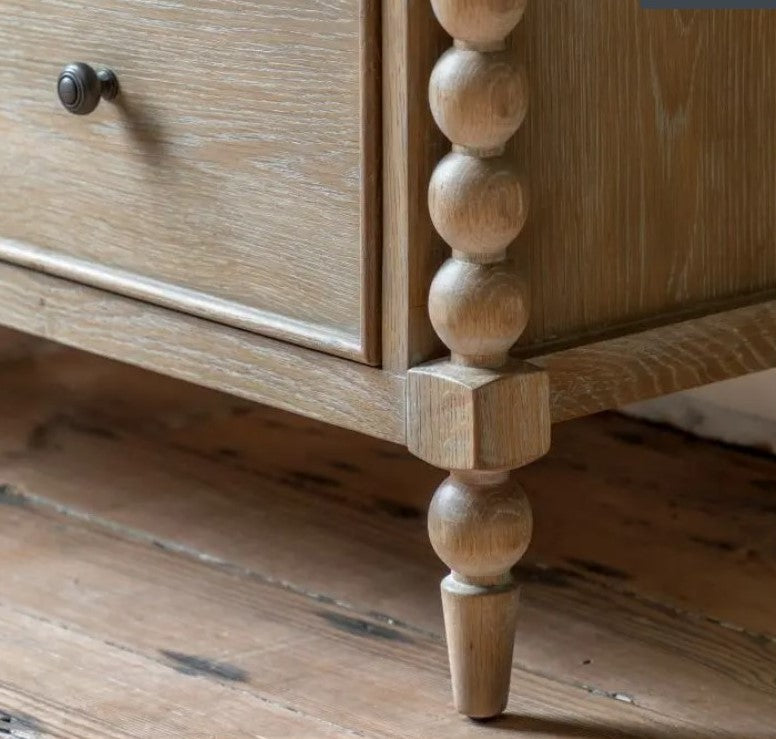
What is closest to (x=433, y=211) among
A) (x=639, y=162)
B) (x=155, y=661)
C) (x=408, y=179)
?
(x=408, y=179)

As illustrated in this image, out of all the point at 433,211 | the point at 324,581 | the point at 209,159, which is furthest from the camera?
the point at 324,581

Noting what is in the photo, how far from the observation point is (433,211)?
2.52ft

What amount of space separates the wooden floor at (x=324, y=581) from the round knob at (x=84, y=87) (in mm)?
304

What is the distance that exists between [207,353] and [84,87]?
16cm

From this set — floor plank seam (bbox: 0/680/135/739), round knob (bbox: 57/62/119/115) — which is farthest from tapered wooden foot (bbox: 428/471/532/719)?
round knob (bbox: 57/62/119/115)

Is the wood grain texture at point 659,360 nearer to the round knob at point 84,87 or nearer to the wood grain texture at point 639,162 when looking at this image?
the wood grain texture at point 639,162

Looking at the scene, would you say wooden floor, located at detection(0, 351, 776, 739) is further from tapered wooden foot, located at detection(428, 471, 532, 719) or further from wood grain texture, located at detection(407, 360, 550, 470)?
wood grain texture, located at detection(407, 360, 550, 470)

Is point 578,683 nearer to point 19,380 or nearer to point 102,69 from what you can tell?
point 102,69

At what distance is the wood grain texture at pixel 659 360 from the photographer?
0.84 meters

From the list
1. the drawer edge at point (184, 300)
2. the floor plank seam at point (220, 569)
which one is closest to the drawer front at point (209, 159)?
the drawer edge at point (184, 300)

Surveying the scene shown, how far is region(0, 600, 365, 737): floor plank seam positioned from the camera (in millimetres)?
846

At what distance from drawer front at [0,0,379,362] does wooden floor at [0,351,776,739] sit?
194mm

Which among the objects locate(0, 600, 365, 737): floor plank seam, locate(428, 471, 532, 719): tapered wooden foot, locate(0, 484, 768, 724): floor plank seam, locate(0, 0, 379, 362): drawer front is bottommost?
locate(0, 484, 768, 724): floor plank seam

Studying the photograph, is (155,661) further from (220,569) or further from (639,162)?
(639,162)
